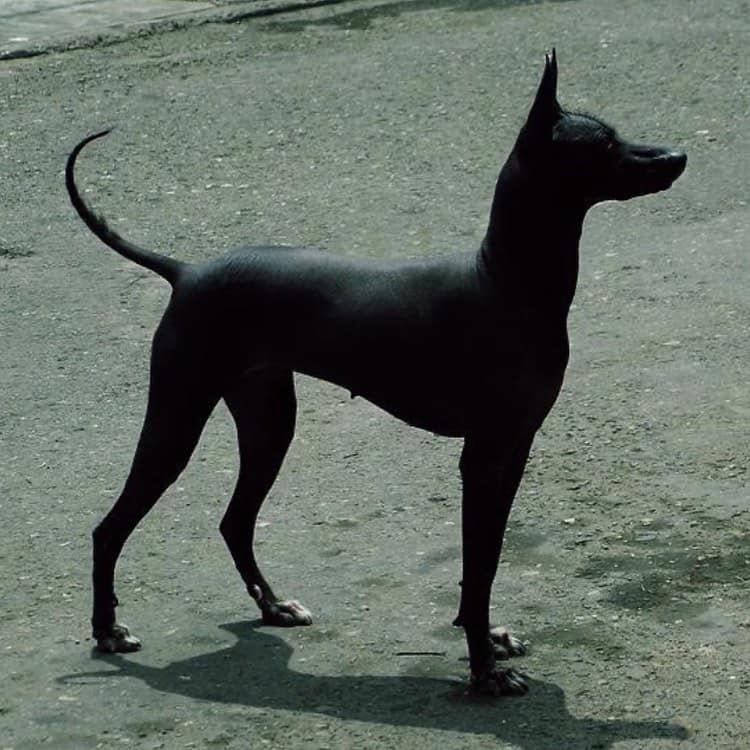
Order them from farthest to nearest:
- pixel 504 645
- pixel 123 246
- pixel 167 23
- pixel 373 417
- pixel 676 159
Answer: pixel 167 23 → pixel 373 417 → pixel 123 246 → pixel 504 645 → pixel 676 159

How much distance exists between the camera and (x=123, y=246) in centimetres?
578

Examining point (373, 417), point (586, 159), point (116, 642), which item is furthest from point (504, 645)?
point (373, 417)

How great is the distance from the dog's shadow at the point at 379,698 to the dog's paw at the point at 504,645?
5.9 inches

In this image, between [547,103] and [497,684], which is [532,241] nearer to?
[547,103]

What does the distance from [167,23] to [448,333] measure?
8.03 meters

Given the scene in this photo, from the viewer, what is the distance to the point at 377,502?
22.6ft

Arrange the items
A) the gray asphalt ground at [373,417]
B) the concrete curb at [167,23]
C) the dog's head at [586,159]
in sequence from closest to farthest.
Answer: the dog's head at [586,159]
the gray asphalt ground at [373,417]
the concrete curb at [167,23]

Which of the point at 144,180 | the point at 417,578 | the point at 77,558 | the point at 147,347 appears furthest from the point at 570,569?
the point at 144,180


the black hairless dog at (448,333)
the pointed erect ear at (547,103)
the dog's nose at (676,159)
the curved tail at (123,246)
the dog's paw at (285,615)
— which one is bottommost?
the dog's paw at (285,615)

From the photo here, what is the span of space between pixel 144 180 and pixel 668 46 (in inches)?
141

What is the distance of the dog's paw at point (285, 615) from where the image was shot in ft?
19.5

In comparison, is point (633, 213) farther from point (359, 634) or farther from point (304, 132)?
point (359, 634)

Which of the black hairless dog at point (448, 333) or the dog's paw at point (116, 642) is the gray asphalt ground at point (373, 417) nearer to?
the dog's paw at point (116, 642)

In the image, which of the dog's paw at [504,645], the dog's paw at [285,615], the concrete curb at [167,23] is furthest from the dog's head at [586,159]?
the concrete curb at [167,23]
